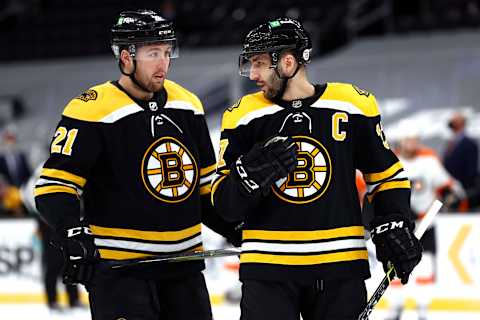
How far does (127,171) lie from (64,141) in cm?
21

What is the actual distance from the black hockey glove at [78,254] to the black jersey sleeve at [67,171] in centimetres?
5

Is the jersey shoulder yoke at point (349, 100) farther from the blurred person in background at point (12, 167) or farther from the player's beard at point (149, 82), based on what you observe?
the blurred person in background at point (12, 167)

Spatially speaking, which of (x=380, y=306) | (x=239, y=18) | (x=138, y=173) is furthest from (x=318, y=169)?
(x=239, y=18)

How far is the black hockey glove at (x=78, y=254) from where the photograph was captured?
9.78 ft

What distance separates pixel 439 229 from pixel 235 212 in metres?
4.20

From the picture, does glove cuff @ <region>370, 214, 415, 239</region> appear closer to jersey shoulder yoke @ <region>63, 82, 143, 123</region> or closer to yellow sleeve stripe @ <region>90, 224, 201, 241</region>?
yellow sleeve stripe @ <region>90, 224, 201, 241</region>

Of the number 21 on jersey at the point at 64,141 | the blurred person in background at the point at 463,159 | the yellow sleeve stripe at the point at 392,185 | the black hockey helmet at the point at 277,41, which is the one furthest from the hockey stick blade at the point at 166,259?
the blurred person in background at the point at 463,159

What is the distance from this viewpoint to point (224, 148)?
2.92 m

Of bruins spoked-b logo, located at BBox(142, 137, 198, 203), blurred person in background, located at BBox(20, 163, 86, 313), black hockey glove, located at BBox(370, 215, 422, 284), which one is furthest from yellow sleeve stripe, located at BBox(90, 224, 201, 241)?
blurred person in background, located at BBox(20, 163, 86, 313)

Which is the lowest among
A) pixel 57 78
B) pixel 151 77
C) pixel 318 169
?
pixel 57 78

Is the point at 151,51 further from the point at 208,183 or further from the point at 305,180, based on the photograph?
the point at 305,180

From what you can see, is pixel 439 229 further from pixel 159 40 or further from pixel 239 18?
pixel 239 18

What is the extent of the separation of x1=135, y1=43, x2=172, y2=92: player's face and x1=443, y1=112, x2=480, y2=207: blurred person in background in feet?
15.9

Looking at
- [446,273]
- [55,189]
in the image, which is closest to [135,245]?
[55,189]
